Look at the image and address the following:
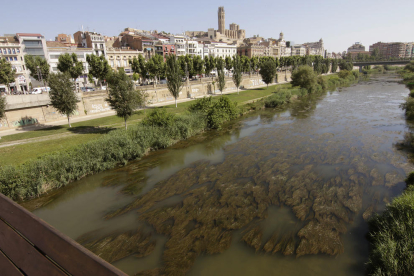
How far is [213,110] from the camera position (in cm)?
2927

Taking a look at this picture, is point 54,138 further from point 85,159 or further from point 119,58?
point 119,58

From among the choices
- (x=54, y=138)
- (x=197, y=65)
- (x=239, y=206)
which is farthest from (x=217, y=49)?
(x=239, y=206)

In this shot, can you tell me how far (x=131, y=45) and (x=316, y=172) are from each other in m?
70.1

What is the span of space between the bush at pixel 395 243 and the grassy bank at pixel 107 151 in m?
16.2

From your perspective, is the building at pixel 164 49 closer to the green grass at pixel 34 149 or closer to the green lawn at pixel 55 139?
the green lawn at pixel 55 139

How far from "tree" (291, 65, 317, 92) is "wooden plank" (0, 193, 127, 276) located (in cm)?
5554

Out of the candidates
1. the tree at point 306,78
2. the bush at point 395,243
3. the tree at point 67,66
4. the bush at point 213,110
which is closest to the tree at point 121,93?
the bush at point 213,110

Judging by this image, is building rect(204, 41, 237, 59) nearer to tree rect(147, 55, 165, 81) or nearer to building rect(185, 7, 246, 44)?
building rect(185, 7, 246, 44)

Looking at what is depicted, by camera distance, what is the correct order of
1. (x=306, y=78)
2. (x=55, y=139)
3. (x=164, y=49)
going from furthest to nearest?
(x=164, y=49)
(x=306, y=78)
(x=55, y=139)

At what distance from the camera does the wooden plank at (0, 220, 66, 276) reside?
1.73 meters

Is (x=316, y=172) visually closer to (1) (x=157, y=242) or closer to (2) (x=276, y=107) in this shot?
(1) (x=157, y=242)

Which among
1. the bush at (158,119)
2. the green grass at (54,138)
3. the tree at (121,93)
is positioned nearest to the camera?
the green grass at (54,138)

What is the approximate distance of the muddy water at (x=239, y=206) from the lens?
9773mm

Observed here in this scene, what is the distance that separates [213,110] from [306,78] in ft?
102
